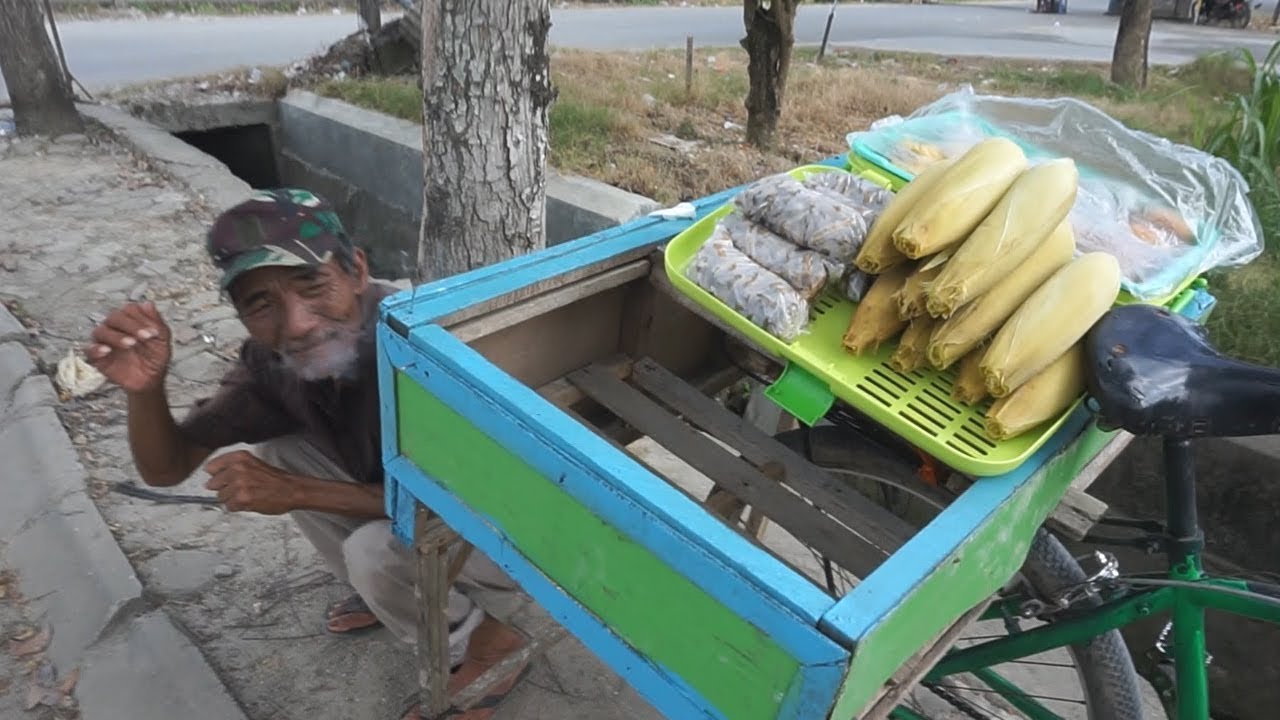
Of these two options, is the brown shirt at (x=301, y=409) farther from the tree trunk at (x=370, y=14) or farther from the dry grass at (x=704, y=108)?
the tree trunk at (x=370, y=14)

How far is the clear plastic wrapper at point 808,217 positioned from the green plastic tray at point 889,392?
9 centimetres

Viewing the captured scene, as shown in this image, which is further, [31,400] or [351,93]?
[351,93]

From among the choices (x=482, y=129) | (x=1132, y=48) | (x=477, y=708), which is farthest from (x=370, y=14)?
(x=1132, y=48)

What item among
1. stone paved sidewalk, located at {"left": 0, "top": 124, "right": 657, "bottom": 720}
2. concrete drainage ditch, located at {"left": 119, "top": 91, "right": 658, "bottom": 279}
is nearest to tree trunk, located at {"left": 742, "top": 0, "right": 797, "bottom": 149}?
concrete drainage ditch, located at {"left": 119, "top": 91, "right": 658, "bottom": 279}

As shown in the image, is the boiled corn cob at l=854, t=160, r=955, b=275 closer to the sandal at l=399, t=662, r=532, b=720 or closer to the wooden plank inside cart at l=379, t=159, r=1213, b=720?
the wooden plank inside cart at l=379, t=159, r=1213, b=720

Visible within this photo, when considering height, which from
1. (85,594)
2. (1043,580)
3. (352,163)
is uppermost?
(1043,580)

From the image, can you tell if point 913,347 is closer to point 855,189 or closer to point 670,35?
point 855,189

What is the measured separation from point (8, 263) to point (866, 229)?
4.21 meters

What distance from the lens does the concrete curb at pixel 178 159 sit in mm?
4906

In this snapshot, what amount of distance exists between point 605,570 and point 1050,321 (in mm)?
753

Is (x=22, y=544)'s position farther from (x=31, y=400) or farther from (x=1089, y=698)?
(x=1089, y=698)

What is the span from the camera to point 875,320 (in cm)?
132

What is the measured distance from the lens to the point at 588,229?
390cm

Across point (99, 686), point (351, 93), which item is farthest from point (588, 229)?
point (351, 93)
